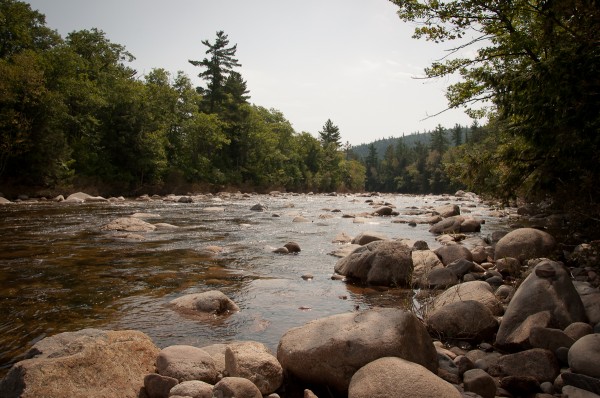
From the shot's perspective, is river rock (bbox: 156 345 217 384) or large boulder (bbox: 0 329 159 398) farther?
river rock (bbox: 156 345 217 384)

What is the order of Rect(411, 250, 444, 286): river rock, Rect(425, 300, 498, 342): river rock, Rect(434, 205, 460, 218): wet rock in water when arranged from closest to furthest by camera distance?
Rect(425, 300, 498, 342): river rock → Rect(411, 250, 444, 286): river rock → Rect(434, 205, 460, 218): wet rock in water

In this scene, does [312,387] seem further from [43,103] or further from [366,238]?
[43,103]

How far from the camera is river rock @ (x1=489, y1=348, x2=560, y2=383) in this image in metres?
3.61

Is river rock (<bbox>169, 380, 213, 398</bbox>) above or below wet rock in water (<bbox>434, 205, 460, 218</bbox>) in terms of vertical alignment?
below

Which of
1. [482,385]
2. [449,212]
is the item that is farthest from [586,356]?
[449,212]

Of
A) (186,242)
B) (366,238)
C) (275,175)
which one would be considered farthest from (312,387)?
(275,175)

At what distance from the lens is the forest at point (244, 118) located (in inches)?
190

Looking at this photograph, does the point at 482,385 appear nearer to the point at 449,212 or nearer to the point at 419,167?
the point at 449,212

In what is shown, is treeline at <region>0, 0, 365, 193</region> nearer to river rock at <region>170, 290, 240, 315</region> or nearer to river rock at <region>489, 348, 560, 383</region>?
A: river rock at <region>170, 290, 240, 315</region>

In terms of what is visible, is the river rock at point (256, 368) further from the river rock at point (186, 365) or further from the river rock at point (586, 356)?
the river rock at point (586, 356)

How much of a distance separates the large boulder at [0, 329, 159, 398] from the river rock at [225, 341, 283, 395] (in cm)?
78

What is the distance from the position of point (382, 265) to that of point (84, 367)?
5.61 m

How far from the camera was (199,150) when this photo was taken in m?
49.7

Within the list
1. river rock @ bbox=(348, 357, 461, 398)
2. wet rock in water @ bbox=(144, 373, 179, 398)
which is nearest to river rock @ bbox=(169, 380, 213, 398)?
wet rock in water @ bbox=(144, 373, 179, 398)
